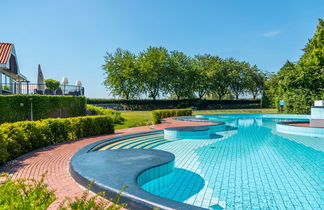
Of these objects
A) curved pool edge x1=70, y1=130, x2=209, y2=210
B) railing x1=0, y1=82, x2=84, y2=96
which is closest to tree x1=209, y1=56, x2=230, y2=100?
railing x1=0, y1=82, x2=84, y2=96

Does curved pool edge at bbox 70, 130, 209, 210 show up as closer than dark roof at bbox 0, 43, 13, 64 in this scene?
Yes

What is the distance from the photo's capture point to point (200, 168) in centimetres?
737

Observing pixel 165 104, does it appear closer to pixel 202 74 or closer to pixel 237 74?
pixel 202 74

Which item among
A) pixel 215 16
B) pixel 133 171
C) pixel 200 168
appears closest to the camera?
pixel 133 171

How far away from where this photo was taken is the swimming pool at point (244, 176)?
198 inches

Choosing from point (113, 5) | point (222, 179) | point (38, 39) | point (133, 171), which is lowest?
point (222, 179)

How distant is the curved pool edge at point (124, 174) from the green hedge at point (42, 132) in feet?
7.37

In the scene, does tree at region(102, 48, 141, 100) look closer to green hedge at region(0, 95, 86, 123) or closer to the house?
the house

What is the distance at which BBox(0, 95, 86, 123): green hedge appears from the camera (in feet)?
43.6

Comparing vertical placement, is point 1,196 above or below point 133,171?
above

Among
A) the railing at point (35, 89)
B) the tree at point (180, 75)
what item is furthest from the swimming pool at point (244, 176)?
the tree at point (180, 75)

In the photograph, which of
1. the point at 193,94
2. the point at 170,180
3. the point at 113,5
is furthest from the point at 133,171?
the point at 193,94

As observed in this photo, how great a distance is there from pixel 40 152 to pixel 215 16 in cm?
2075

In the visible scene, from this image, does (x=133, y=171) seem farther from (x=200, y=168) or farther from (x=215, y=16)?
(x=215, y=16)
